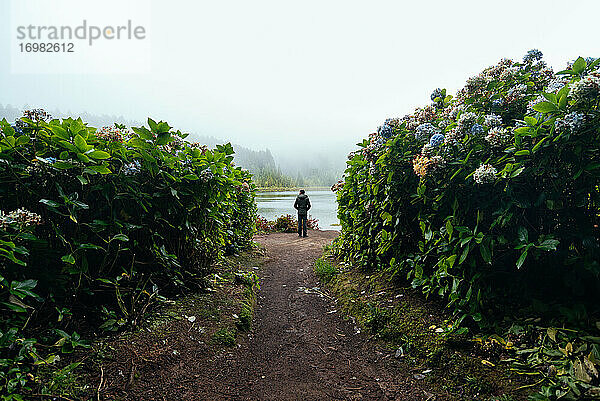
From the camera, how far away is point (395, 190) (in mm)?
3414

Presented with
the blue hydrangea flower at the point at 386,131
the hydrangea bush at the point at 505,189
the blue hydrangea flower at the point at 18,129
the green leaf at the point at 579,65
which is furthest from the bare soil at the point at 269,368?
the green leaf at the point at 579,65

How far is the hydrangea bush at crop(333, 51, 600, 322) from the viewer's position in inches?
78.8

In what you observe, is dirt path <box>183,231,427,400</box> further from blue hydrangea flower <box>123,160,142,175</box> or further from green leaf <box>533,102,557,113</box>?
green leaf <box>533,102,557,113</box>

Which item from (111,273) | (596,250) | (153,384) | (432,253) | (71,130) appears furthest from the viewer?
(432,253)

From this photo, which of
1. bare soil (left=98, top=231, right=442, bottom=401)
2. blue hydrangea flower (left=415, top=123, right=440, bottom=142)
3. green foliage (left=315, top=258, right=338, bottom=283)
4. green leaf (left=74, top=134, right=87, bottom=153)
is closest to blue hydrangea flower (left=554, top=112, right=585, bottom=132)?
blue hydrangea flower (left=415, top=123, right=440, bottom=142)

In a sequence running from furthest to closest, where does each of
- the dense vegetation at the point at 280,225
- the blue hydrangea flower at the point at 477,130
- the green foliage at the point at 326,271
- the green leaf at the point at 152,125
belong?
the dense vegetation at the point at 280,225, the green foliage at the point at 326,271, the green leaf at the point at 152,125, the blue hydrangea flower at the point at 477,130

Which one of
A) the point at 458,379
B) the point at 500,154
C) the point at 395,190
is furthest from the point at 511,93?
the point at 458,379

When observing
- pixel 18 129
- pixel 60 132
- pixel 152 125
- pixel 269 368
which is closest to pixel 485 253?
pixel 269 368

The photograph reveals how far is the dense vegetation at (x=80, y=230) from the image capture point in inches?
75.8

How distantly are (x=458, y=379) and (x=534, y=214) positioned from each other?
127cm

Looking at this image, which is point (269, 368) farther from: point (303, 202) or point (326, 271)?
point (303, 202)

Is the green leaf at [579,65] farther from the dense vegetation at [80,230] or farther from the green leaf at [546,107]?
the dense vegetation at [80,230]

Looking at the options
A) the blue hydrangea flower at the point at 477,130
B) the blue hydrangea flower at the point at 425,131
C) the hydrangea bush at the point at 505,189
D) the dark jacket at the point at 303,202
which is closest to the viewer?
the hydrangea bush at the point at 505,189

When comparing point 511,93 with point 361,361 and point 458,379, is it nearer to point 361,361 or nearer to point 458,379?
point 458,379
